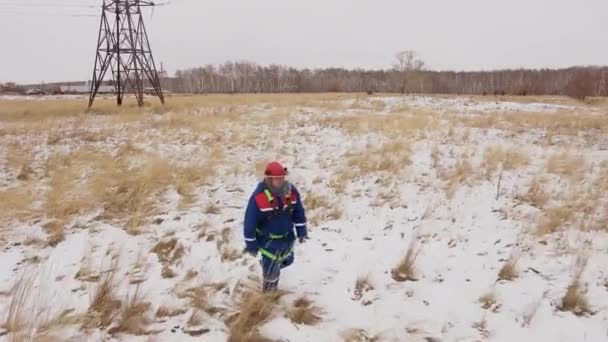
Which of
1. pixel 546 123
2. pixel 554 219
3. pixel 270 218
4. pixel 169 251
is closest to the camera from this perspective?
pixel 270 218

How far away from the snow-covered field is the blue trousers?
27 centimetres

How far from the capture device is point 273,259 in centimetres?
374

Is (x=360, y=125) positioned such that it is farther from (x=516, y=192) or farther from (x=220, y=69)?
(x=220, y=69)

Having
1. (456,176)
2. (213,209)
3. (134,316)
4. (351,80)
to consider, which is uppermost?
(351,80)

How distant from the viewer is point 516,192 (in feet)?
21.9

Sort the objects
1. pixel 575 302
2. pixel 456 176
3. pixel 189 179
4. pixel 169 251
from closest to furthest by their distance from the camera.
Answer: pixel 575 302 → pixel 169 251 → pixel 456 176 → pixel 189 179

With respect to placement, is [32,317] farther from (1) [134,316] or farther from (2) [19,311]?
(1) [134,316]

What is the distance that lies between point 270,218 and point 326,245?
174 cm

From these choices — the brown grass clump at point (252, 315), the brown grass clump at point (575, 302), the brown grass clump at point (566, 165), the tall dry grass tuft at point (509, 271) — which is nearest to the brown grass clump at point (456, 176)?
the brown grass clump at point (566, 165)

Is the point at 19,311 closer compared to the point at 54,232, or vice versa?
the point at 19,311

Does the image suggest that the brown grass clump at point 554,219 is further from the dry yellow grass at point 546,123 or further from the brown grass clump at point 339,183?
the dry yellow grass at point 546,123

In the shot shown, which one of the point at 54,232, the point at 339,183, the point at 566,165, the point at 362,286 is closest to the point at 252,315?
the point at 362,286

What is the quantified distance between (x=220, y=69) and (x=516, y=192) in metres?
124

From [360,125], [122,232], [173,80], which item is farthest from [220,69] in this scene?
[122,232]
